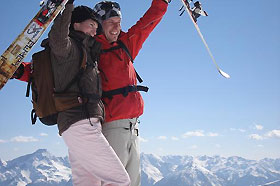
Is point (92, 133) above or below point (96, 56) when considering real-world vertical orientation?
below

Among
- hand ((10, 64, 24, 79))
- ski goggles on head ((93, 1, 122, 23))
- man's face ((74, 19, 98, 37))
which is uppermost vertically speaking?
ski goggles on head ((93, 1, 122, 23))

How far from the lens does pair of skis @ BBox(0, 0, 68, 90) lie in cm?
368

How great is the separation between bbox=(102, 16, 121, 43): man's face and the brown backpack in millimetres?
1383

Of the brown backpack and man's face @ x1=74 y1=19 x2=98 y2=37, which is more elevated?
man's face @ x1=74 y1=19 x2=98 y2=37

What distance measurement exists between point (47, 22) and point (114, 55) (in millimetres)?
1256

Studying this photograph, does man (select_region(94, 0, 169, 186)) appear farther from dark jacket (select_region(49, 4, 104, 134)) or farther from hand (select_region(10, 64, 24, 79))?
hand (select_region(10, 64, 24, 79))

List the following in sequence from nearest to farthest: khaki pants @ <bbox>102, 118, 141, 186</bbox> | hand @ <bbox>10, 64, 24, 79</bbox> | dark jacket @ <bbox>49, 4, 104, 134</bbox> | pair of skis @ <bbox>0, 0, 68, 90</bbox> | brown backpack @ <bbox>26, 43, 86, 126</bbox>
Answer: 1. dark jacket @ <bbox>49, 4, 104, 134</bbox>
2. brown backpack @ <bbox>26, 43, 86, 126</bbox>
3. pair of skis @ <bbox>0, 0, 68, 90</bbox>
4. hand @ <bbox>10, 64, 24, 79</bbox>
5. khaki pants @ <bbox>102, 118, 141, 186</bbox>

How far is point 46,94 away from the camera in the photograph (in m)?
3.64

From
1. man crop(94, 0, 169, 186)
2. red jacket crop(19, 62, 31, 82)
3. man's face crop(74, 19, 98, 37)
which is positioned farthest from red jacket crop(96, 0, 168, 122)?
red jacket crop(19, 62, 31, 82)

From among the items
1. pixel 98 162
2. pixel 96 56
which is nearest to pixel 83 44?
pixel 96 56

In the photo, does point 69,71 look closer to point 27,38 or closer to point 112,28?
point 27,38

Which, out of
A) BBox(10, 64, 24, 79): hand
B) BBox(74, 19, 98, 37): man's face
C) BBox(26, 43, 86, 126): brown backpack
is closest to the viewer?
BBox(26, 43, 86, 126): brown backpack

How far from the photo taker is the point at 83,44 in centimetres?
381

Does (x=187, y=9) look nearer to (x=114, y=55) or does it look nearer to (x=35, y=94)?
(x=114, y=55)
